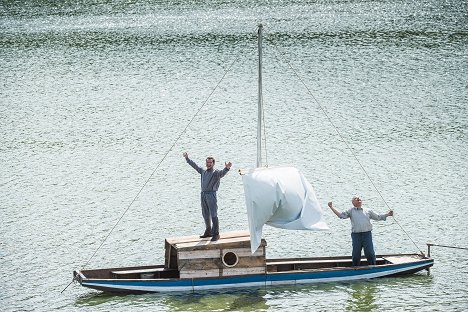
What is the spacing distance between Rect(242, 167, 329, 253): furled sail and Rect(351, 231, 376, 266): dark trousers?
1.13 meters

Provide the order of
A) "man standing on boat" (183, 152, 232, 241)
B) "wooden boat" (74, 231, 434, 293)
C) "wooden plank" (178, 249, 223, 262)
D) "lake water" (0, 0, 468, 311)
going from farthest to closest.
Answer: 1. "lake water" (0, 0, 468, 311)
2. "man standing on boat" (183, 152, 232, 241)
3. "wooden boat" (74, 231, 434, 293)
4. "wooden plank" (178, 249, 223, 262)

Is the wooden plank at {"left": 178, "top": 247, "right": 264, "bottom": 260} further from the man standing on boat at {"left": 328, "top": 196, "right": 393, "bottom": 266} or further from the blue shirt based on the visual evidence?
the man standing on boat at {"left": 328, "top": 196, "right": 393, "bottom": 266}

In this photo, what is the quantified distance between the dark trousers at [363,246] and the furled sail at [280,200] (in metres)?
1.13

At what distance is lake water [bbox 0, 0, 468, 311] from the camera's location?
99.3 feet

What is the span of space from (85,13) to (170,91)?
2762 cm

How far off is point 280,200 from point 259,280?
2.36 meters

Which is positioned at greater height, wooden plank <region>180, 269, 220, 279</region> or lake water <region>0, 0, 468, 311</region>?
lake water <region>0, 0, 468, 311</region>

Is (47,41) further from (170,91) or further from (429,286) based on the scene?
(429,286)

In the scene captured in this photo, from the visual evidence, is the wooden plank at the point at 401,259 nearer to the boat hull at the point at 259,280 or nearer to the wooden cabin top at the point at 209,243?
the boat hull at the point at 259,280

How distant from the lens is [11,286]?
1155 inches

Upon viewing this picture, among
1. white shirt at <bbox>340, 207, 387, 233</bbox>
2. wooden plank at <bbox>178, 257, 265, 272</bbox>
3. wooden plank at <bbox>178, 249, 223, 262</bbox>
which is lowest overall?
wooden plank at <bbox>178, 257, 265, 272</bbox>

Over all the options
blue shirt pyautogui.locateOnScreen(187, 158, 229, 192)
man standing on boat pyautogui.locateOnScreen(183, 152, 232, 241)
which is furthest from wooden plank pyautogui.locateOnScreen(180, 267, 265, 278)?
blue shirt pyautogui.locateOnScreen(187, 158, 229, 192)

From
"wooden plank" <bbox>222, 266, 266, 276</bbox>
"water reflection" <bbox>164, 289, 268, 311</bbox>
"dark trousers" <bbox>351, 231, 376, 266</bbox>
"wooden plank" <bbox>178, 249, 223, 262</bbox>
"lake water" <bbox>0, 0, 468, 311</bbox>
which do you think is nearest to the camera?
"water reflection" <bbox>164, 289, 268, 311</bbox>

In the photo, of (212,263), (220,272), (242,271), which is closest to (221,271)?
(220,272)
